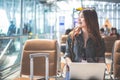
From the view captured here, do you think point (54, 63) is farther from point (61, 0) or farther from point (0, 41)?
point (61, 0)

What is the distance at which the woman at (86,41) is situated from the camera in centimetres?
292

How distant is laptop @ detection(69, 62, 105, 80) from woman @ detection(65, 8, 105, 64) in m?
0.80

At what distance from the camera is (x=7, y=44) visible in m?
7.07

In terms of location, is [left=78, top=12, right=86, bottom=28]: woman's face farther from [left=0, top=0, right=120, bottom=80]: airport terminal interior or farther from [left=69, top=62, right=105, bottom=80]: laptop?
[left=69, top=62, right=105, bottom=80]: laptop

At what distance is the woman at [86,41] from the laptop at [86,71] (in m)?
0.80

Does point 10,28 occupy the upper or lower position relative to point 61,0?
lower

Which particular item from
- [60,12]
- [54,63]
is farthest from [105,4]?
[54,63]

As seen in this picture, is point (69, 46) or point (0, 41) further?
point (0, 41)

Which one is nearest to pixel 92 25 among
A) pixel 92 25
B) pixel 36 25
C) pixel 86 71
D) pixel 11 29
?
pixel 92 25

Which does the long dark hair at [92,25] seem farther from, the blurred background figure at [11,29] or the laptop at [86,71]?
the blurred background figure at [11,29]

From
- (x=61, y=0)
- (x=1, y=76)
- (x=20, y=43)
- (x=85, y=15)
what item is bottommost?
(x=1, y=76)

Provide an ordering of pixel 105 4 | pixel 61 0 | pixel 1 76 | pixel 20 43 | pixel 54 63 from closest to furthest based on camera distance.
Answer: pixel 54 63
pixel 1 76
pixel 20 43
pixel 61 0
pixel 105 4

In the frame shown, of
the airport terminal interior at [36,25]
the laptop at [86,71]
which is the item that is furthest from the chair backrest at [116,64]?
the laptop at [86,71]

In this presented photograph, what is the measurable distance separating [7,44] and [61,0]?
18.1 m
